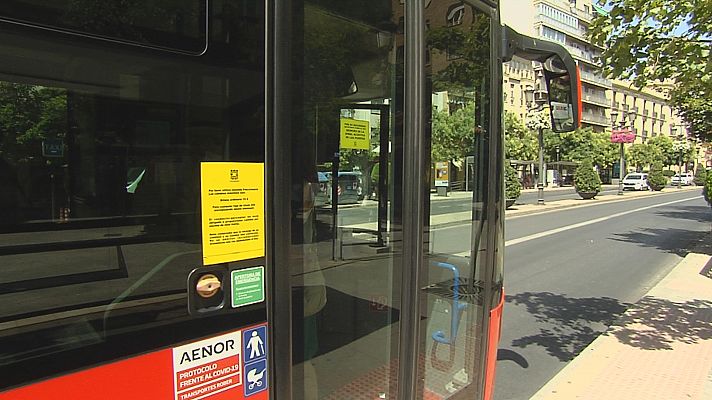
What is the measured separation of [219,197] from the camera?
4.97 feet

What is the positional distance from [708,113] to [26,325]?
1731 cm

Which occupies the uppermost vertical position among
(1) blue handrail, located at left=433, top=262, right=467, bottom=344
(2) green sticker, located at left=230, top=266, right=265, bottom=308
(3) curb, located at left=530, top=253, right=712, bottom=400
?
(2) green sticker, located at left=230, top=266, right=265, bottom=308

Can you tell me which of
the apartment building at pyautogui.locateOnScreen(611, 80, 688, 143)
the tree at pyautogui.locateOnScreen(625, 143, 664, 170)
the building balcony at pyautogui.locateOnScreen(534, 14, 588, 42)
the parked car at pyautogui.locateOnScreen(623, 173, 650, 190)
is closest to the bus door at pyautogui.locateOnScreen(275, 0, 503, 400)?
the parked car at pyautogui.locateOnScreen(623, 173, 650, 190)

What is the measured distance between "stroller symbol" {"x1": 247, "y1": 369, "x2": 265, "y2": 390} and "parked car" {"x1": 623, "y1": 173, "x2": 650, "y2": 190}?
2299 inches

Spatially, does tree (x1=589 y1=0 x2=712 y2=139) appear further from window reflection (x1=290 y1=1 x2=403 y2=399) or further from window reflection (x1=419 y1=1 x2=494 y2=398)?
window reflection (x1=290 y1=1 x2=403 y2=399)

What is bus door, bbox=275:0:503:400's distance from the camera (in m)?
1.77

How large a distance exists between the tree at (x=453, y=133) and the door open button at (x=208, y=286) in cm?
119

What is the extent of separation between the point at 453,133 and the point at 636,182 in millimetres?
57362

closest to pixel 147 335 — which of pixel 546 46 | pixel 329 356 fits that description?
pixel 329 356

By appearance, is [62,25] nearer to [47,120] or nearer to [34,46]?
[34,46]

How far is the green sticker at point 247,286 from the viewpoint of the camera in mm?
1563

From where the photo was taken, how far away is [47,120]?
51.1 inches

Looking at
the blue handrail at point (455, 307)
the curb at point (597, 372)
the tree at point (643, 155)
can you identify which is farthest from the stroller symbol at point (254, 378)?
the tree at point (643, 155)

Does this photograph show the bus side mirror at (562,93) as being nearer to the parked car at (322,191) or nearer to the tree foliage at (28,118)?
the parked car at (322,191)
